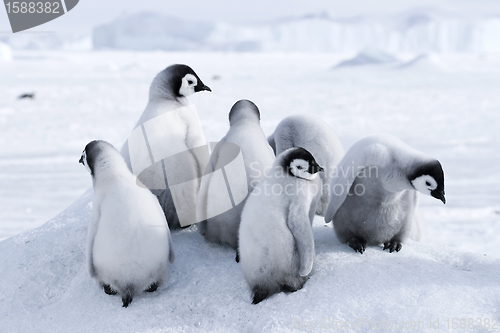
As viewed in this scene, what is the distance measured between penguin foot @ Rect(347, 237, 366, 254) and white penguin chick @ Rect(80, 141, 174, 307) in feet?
2.68

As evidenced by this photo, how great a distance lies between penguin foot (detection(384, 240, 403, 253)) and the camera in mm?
2082

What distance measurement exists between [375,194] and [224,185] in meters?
0.66

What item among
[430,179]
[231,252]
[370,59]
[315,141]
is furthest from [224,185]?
[370,59]

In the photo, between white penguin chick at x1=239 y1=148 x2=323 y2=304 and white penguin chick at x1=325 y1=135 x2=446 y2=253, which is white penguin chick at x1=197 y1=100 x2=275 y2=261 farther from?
white penguin chick at x1=325 y1=135 x2=446 y2=253

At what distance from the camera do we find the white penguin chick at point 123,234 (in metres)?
1.72

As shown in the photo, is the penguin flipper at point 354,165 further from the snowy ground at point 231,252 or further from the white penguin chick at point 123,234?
the white penguin chick at point 123,234

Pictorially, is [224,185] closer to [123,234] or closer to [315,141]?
[123,234]

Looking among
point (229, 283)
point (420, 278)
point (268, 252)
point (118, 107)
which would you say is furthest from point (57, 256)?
point (118, 107)

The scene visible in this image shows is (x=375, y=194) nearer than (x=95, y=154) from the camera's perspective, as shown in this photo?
No

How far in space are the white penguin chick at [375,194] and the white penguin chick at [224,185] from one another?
13.9 inches

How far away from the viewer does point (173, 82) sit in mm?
2305

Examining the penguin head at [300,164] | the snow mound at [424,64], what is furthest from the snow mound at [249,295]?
the snow mound at [424,64]

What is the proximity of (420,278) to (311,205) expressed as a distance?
1.70 ft

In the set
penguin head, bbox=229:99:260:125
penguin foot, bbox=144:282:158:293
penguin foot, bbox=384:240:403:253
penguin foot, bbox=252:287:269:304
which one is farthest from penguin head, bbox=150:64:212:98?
penguin foot, bbox=384:240:403:253
